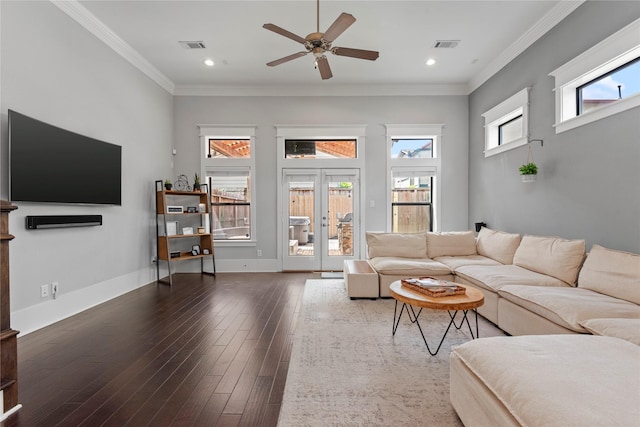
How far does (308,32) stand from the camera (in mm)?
4082

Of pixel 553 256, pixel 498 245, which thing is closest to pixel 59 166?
pixel 553 256

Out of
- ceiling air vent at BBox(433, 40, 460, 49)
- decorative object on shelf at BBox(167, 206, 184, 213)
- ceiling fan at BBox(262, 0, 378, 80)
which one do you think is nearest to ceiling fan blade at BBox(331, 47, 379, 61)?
ceiling fan at BBox(262, 0, 378, 80)

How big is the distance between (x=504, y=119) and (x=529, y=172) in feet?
4.61

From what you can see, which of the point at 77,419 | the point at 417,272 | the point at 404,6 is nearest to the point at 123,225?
the point at 77,419

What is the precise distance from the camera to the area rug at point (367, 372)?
1707 mm

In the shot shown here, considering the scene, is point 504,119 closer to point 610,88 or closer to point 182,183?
point 610,88

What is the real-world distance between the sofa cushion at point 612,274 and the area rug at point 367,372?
93 centimetres

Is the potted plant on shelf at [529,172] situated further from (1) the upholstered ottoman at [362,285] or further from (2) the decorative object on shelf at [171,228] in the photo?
(2) the decorative object on shelf at [171,228]

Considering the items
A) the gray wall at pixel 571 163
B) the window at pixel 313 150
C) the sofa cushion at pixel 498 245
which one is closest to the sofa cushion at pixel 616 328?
the gray wall at pixel 571 163

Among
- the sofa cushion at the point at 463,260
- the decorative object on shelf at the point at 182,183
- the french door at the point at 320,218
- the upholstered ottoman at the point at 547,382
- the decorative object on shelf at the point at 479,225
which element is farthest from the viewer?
the french door at the point at 320,218

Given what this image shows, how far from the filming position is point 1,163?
2723mm

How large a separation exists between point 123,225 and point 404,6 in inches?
187

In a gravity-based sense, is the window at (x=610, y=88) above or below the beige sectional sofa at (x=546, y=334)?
above

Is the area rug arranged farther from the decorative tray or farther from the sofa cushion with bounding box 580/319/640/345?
the sofa cushion with bounding box 580/319/640/345
